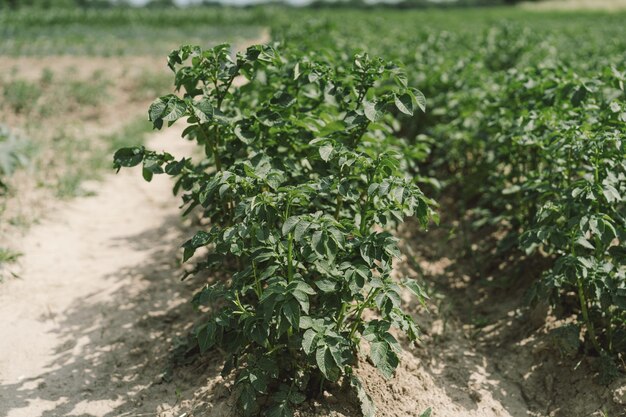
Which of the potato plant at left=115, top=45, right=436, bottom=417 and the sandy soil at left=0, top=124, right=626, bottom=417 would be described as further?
the sandy soil at left=0, top=124, right=626, bottom=417

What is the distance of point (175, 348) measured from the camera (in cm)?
320

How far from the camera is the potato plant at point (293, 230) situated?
234 centimetres

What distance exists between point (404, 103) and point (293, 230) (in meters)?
0.73

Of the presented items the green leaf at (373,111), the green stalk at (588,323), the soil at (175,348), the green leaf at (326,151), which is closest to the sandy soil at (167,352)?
the soil at (175,348)

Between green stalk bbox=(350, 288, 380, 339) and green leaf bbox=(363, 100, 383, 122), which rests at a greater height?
green leaf bbox=(363, 100, 383, 122)

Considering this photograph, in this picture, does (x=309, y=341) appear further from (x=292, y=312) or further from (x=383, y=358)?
(x=383, y=358)

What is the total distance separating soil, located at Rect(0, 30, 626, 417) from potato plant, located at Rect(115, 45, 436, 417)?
10.7 inches

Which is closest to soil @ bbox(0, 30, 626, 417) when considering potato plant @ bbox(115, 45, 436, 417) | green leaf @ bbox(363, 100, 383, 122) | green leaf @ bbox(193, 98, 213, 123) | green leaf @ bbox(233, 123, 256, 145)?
potato plant @ bbox(115, 45, 436, 417)

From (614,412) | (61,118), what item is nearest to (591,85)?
(614,412)

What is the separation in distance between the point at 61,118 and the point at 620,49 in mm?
7013

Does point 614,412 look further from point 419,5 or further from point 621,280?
point 419,5

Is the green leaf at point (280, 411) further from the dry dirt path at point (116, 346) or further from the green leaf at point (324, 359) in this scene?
the green leaf at point (324, 359)

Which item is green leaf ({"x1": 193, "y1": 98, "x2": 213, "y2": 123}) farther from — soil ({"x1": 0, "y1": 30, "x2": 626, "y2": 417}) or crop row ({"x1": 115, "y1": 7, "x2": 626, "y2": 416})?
soil ({"x1": 0, "y1": 30, "x2": 626, "y2": 417})

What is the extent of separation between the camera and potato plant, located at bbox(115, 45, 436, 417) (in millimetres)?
2336
